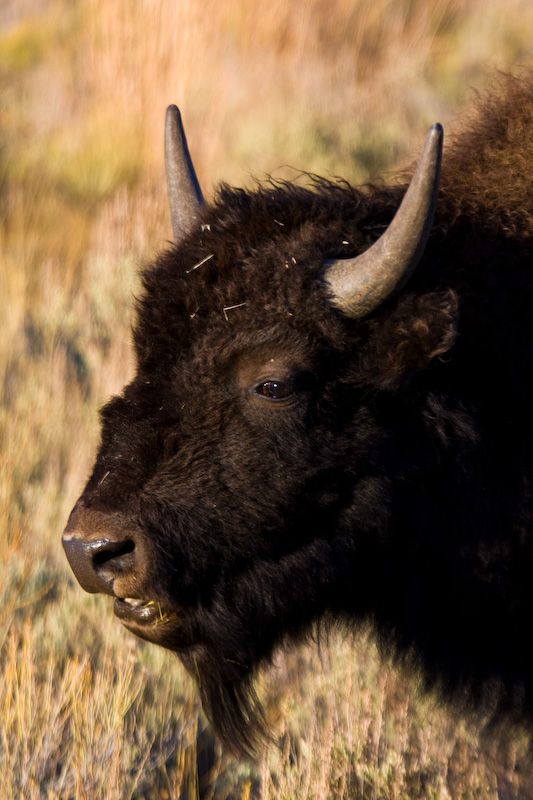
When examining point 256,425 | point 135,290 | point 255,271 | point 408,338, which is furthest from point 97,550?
point 135,290

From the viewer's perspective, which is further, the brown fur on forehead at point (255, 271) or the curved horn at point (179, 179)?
the curved horn at point (179, 179)

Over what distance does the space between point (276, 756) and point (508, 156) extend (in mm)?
2579

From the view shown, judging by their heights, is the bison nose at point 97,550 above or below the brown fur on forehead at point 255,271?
below

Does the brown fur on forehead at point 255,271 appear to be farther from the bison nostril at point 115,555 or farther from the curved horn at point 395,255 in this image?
the bison nostril at point 115,555

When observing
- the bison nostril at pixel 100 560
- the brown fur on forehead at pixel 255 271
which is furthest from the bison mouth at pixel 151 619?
the brown fur on forehead at pixel 255 271

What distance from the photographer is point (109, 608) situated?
440 centimetres

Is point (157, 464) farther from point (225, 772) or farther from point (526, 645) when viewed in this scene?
point (225, 772)

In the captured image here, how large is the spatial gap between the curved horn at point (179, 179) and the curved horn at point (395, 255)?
0.84 meters

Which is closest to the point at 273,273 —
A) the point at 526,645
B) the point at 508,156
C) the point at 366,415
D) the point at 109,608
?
the point at 366,415

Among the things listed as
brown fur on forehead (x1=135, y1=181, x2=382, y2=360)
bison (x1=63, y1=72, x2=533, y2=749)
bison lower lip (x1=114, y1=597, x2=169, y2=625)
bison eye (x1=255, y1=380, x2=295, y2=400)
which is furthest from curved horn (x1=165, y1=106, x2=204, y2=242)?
bison lower lip (x1=114, y1=597, x2=169, y2=625)

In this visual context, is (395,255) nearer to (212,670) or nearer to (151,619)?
(151,619)

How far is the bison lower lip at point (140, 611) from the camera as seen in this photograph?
9.00 feet

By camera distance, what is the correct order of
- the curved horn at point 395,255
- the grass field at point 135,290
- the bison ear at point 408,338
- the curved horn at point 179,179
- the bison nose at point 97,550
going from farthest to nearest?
the grass field at point 135,290, the curved horn at point 179,179, the bison ear at point 408,338, the bison nose at point 97,550, the curved horn at point 395,255

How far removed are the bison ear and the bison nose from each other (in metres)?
0.90
